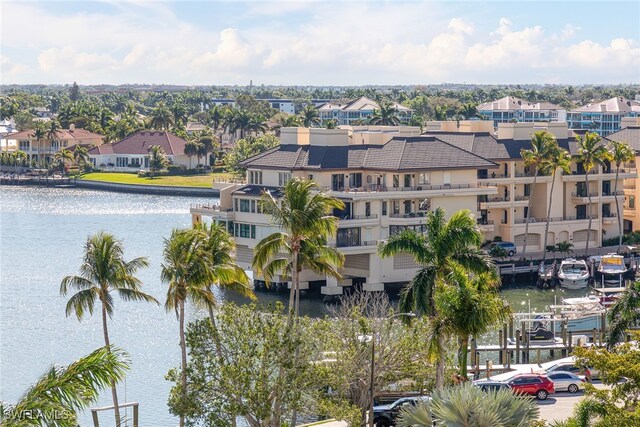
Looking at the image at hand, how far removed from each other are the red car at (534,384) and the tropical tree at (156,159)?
468ft

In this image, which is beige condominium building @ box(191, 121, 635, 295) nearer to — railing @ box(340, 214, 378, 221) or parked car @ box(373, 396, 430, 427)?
railing @ box(340, 214, 378, 221)

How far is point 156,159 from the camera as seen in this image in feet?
636

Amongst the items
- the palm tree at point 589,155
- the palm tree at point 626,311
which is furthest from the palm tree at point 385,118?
the palm tree at point 626,311

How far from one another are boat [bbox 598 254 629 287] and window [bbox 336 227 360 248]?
777 inches

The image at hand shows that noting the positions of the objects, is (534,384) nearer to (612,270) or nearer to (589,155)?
(612,270)

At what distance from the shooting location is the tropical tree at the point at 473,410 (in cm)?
2880

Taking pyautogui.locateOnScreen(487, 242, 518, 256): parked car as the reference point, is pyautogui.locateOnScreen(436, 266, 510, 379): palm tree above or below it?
above

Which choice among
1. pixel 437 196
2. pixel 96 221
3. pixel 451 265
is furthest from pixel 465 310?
pixel 96 221

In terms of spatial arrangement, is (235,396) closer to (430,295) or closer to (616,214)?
(430,295)

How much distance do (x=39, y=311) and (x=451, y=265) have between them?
139 feet

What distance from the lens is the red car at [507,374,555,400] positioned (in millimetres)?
54156

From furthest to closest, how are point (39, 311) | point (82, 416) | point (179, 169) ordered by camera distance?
point (179, 169) < point (39, 311) < point (82, 416)

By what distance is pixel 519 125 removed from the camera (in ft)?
364

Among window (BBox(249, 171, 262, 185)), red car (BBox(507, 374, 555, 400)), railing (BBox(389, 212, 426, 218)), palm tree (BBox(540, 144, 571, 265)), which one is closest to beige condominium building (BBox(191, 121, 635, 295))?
window (BBox(249, 171, 262, 185))
